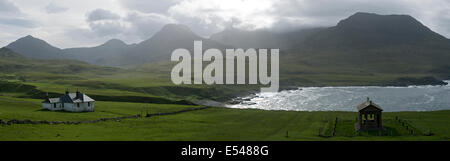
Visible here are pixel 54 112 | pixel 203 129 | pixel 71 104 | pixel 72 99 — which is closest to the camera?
pixel 203 129

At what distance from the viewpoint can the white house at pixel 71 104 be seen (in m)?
80.6

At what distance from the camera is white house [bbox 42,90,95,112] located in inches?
3172

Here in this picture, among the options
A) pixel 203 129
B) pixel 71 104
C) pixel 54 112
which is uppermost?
pixel 71 104

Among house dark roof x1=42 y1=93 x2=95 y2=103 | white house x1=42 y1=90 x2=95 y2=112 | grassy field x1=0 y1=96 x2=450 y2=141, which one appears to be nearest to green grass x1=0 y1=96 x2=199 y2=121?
grassy field x1=0 y1=96 x2=450 y2=141

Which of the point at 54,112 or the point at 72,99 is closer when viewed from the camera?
the point at 54,112

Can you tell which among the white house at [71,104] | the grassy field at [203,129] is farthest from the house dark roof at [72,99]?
the grassy field at [203,129]

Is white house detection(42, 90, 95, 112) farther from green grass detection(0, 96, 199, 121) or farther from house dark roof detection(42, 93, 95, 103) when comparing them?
green grass detection(0, 96, 199, 121)

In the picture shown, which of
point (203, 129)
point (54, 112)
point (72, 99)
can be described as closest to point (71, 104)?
point (72, 99)

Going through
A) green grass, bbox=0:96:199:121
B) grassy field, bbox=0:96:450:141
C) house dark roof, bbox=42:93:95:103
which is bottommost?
grassy field, bbox=0:96:450:141

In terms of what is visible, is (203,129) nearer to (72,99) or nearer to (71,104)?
(71,104)

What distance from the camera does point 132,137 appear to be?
163 ft

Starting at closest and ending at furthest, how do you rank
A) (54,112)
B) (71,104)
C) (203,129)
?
(203,129) < (54,112) < (71,104)

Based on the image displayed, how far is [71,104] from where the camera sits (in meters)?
80.6
